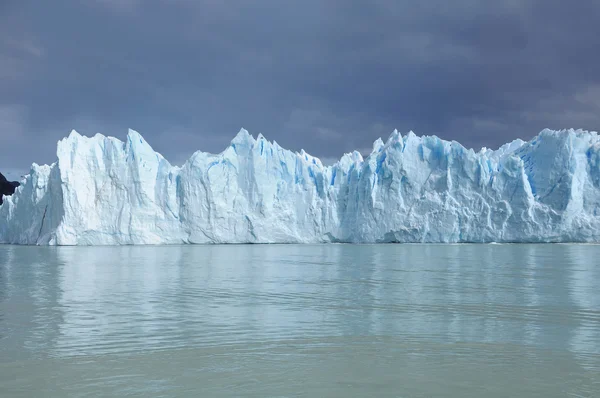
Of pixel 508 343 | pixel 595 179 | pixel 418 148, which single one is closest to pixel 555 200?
pixel 595 179

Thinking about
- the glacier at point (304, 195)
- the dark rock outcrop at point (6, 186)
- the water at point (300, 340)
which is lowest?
the water at point (300, 340)

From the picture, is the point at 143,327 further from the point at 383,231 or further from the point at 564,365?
the point at 383,231

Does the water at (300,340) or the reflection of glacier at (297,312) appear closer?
the water at (300,340)

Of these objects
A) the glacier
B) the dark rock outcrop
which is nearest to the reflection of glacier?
the glacier

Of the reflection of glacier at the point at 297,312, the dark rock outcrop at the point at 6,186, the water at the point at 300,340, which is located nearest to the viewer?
the water at the point at 300,340

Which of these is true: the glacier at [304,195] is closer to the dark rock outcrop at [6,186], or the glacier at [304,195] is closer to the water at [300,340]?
the water at [300,340]

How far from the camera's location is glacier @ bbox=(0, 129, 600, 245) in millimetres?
35188

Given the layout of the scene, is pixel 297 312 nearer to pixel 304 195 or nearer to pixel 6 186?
pixel 304 195

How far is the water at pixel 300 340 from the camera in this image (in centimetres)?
457

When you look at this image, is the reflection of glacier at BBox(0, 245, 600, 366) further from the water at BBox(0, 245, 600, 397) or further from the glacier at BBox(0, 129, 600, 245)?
the glacier at BBox(0, 129, 600, 245)

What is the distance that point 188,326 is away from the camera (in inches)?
279

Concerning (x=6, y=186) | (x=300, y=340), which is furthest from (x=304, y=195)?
(x=6, y=186)

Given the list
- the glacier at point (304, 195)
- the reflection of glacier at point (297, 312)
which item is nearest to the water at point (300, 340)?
the reflection of glacier at point (297, 312)

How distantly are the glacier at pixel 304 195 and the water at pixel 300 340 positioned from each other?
24.7 metres
